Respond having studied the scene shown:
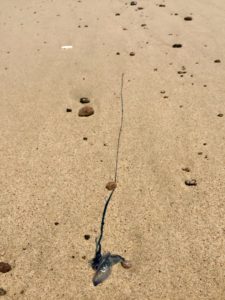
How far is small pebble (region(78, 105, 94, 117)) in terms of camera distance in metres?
2.76

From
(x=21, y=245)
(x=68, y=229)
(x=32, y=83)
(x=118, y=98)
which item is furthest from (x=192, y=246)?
(x=32, y=83)

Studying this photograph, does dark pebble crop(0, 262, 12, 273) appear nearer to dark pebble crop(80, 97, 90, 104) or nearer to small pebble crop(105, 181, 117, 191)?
small pebble crop(105, 181, 117, 191)

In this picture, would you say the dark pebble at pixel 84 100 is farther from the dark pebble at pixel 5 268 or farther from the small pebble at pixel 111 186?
the dark pebble at pixel 5 268

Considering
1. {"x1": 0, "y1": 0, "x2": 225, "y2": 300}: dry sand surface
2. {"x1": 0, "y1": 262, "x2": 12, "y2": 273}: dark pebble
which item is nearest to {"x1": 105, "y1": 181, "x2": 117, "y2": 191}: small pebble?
{"x1": 0, "y1": 0, "x2": 225, "y2": 300}: dry sand surface

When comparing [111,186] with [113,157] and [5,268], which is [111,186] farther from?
[5,268]

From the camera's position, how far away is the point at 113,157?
2.43 meters

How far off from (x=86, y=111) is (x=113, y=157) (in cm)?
Result: 46

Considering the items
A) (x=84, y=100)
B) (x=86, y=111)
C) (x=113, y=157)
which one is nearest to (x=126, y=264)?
(x=113, y=157)

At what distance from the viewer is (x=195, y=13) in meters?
4.19

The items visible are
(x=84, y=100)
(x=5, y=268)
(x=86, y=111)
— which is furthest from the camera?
(x=84, y=100)

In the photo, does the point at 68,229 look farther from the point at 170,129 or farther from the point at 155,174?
the point at 170,129

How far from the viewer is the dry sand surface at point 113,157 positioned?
1.84 m

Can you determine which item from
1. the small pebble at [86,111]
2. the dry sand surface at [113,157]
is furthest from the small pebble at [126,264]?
the small pebble at [86,111]

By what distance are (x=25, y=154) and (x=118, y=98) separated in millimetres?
768
